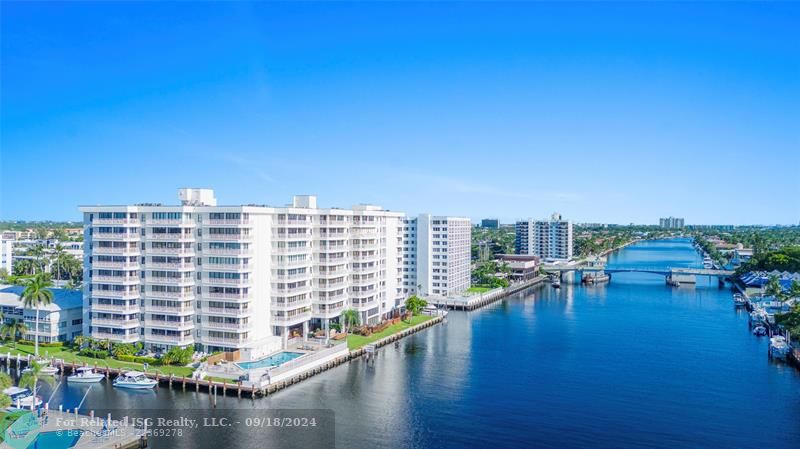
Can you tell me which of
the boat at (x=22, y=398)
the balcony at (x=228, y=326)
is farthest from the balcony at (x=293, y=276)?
the boat at (x=22, y=398)

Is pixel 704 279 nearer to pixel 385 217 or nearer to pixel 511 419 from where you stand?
pixel 385 217

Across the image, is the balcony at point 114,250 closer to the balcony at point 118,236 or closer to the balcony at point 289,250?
the balcony at point 118,236

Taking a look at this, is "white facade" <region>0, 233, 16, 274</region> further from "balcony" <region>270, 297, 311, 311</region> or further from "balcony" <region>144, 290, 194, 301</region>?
"balcony" <region>270, 297, 311, 311</region>

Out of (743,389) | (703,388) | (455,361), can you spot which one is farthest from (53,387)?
(743,389)

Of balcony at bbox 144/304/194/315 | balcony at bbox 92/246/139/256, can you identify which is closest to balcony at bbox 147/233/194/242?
balcony at bbox 92/246/139/256

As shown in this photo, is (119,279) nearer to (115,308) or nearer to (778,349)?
(115,308)

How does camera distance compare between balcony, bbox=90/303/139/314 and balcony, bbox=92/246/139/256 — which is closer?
balcony, bbox=90/303/139/314
